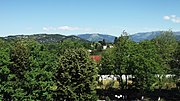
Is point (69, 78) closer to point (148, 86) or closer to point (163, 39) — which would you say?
point (148, 86)

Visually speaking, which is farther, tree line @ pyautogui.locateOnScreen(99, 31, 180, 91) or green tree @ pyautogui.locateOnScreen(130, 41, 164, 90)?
tree line @ pyautogui.locateOnScreen(99, 31, 180, 91)

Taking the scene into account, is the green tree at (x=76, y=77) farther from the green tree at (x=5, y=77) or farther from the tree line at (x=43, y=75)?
the green tree at (x=5, y=77)

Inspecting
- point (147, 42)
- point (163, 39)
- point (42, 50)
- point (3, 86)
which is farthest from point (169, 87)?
point (3, 86)

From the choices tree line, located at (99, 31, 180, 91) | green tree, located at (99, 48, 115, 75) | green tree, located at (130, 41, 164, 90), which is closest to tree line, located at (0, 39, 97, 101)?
green tree, located at (130, 41, 164, 90)

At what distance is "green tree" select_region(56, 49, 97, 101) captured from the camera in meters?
38.1

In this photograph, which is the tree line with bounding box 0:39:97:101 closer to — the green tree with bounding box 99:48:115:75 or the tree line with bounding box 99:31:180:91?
the tree line with bounding box 99:31:180:91

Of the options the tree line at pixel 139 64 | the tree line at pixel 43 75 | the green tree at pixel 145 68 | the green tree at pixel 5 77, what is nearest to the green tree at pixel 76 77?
the tree line at pixel 43 75

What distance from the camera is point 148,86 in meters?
55.3

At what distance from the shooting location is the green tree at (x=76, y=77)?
1499 inches

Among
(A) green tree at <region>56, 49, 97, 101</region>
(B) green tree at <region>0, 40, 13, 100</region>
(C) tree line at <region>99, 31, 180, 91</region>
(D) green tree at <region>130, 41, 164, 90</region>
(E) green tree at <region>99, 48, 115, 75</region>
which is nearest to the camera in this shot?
(A) green tree at <region>56, 49, 97, 101</region>

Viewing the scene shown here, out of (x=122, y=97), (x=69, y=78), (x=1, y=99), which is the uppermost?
(x=69, y=78)

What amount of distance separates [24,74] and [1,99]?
12.2 ft

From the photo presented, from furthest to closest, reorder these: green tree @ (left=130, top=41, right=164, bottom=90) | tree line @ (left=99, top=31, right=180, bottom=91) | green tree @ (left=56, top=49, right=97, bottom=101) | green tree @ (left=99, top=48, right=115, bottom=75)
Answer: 1. green tree @ (left=99, top=48, right=115, bottom=75)
2. tree line @ (left=99, top=31, right=180, bottom=91)
3. green tree @ (left=130, top=41, right=164, bottom=90)
4. green tree @ (left=56, top=49, right=97, bottom=101)

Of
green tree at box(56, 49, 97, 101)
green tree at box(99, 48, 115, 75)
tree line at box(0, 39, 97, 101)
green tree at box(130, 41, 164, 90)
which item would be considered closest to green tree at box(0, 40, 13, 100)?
tree line at box(0, 39, 97, 101)
